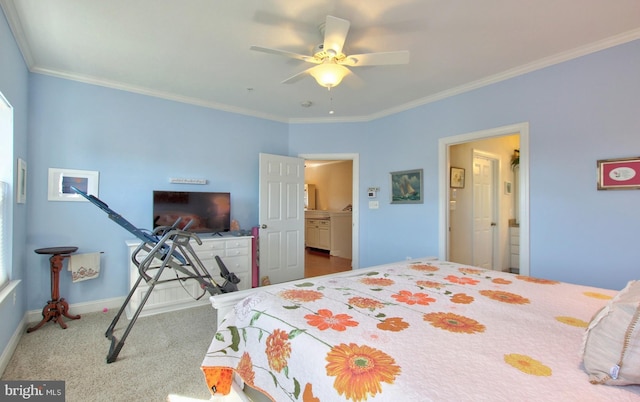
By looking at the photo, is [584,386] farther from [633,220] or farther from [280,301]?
[633,220]

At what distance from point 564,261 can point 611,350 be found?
2405mm

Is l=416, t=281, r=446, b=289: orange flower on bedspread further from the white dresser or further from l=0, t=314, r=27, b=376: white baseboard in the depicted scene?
l=0, t=314, r=27, b=376: white baseboard

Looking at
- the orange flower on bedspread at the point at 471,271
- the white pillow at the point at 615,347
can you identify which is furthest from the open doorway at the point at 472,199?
the white pillow at the point at 615,347

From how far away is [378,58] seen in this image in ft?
7.16

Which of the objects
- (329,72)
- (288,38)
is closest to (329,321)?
(329,72)

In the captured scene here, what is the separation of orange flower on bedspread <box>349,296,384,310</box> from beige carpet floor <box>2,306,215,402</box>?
1198 mm

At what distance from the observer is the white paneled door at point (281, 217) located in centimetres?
424

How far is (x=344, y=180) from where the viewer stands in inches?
303

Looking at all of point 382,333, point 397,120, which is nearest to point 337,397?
point 382,333

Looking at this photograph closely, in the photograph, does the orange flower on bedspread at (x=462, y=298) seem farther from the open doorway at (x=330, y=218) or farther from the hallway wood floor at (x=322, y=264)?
the open doorway at (x=330, y=218)

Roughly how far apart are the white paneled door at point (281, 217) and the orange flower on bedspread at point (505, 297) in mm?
3121

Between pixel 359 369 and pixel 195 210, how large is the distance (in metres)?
3.32

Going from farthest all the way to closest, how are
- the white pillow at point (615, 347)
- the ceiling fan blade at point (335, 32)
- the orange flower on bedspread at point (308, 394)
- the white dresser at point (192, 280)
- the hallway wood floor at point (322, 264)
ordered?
the hallway wood floor at point (322, 264), the white dresser at point (192, 280), the ceiling fan blade at point (335, 32), the orange flower on bedspread at point (308, 394), the white pillow at point (615, 347)

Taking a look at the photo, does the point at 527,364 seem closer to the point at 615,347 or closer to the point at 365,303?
the point at 615,347
